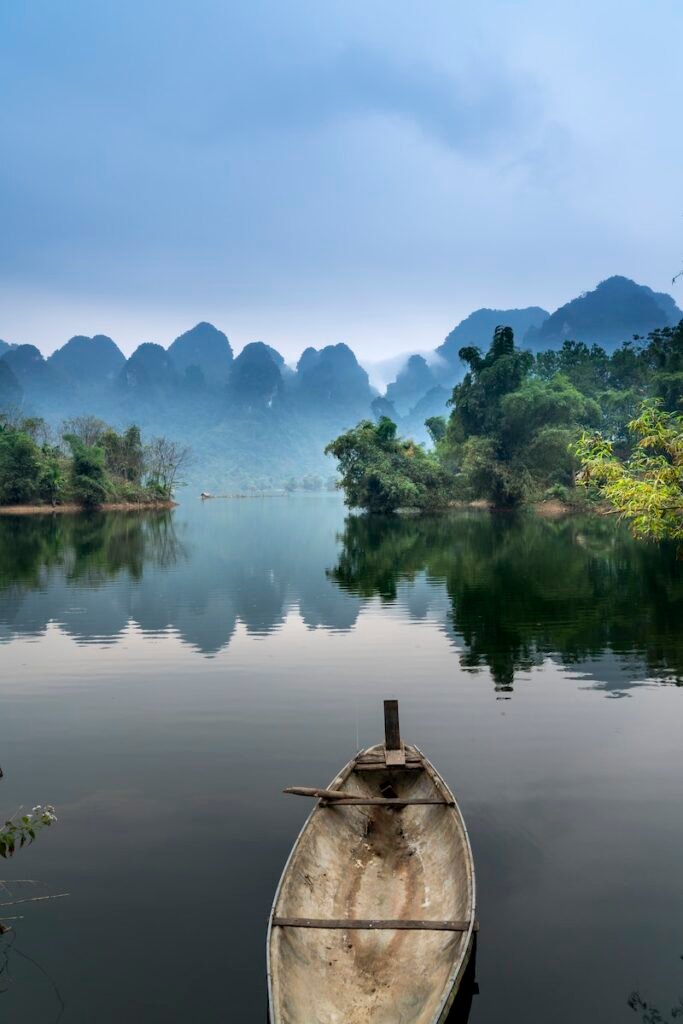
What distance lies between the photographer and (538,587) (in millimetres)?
21859

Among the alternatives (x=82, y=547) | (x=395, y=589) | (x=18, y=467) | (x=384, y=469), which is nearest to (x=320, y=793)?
(x=395, y=589)

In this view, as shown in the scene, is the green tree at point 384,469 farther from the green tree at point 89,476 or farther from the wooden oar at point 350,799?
the wooden oar at point 350,799

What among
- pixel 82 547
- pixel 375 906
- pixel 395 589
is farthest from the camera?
pixel 82 547

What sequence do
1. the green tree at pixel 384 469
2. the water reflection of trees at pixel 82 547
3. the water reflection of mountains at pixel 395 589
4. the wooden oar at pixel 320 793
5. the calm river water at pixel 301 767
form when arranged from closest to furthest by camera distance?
the calm river water at pixel 301 767
the wooden oar at pixel 320 793
the water reflection of mountains at pixel 395 589
the water reflection of trees at pixel 82 547
the green tree at pixel 384 469

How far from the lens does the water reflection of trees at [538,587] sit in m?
14.3

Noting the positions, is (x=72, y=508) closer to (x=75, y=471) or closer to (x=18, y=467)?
(x=75, y=471)

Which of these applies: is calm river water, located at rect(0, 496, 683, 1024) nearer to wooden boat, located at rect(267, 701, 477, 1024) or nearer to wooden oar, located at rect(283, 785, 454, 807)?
wooden boat, located at rect(267, 701, 477, 1024)

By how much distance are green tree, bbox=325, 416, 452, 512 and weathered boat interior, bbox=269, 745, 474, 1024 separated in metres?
51.0

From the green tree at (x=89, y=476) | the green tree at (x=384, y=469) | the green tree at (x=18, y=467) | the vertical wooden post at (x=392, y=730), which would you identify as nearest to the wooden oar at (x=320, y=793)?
the vertical wooden post at (x=392, y=730)

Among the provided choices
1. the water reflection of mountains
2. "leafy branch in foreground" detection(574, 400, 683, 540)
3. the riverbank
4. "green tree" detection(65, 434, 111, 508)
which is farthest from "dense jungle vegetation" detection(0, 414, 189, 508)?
"leafy branch in foreground" detection(574, 400, 683, 540)

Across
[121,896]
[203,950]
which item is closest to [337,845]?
[203,950]

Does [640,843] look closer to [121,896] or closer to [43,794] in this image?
[121,896]

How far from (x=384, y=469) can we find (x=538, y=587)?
1438 inches

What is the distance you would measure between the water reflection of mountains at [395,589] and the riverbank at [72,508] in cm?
2152
